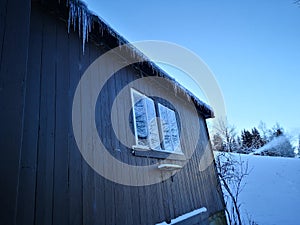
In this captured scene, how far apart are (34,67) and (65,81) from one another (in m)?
0.37

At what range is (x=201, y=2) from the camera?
5.40 m

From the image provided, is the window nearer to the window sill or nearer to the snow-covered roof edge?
the window sill

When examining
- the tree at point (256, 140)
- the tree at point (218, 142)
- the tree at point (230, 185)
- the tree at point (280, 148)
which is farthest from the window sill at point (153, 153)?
the tree at point (256, 140)

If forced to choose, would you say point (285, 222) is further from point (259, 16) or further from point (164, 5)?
point (164, 5)

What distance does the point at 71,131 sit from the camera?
212cm

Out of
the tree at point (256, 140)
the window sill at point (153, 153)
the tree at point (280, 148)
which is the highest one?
the tree at point (256, 140)

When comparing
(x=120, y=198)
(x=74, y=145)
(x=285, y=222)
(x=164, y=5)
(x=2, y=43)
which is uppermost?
(x=164, y=5)

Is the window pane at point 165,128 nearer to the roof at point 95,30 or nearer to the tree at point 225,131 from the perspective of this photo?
the roof at point 95,30

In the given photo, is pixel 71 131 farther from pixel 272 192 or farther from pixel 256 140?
pixel 256 140

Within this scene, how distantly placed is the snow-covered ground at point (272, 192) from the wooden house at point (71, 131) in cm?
568

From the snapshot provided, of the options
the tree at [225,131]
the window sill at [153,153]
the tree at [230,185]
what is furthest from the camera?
the tree at [225,131]

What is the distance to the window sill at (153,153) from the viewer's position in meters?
3.08

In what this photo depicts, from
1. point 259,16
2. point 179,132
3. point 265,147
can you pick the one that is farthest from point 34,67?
point 265,147

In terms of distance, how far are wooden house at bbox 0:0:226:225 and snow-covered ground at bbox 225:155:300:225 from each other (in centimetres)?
568
